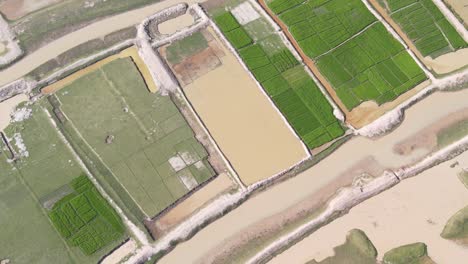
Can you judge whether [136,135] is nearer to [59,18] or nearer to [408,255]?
[59,18]

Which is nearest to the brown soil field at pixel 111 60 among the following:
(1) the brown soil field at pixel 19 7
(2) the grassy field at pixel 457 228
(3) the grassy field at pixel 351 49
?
(1) the brown soil field at pixel 19 7

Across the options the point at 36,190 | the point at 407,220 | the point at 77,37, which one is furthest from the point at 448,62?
the point at 36,190

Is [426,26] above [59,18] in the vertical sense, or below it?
below

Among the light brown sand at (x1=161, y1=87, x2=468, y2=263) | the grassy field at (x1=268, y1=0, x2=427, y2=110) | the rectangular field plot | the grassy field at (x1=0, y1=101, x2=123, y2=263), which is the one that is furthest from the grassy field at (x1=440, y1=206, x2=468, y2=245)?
the grassy field at (x1=0, y1=101, x2=123, y2=263)

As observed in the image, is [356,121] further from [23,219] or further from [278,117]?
[23,219]

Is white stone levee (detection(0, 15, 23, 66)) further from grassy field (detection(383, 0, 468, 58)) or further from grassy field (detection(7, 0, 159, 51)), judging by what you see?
grassy field (detection(383, 0, 468, 58))
